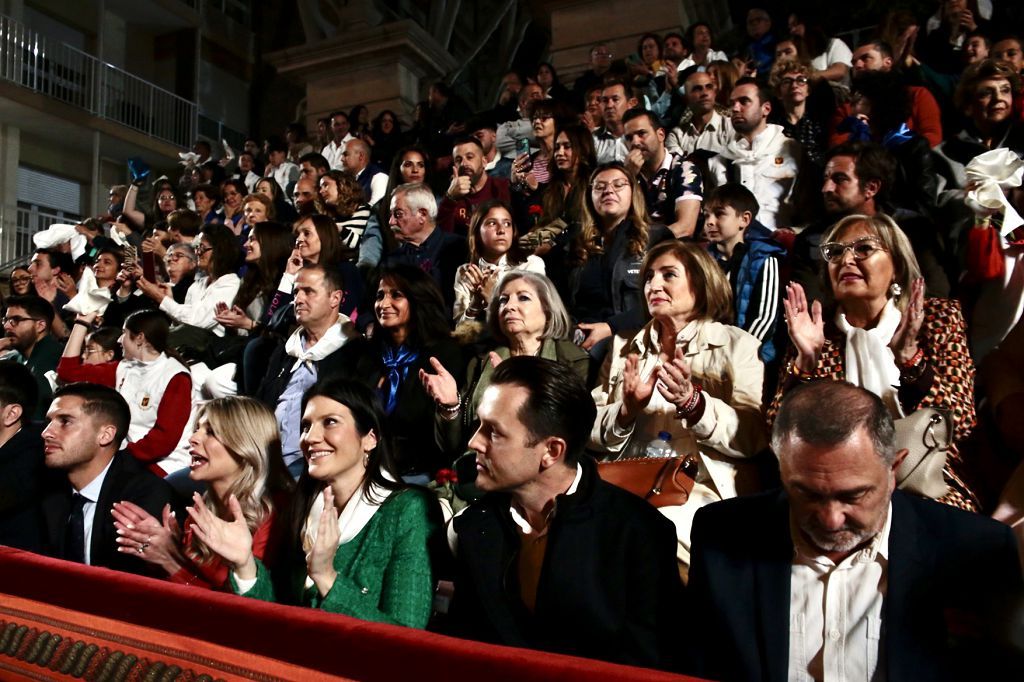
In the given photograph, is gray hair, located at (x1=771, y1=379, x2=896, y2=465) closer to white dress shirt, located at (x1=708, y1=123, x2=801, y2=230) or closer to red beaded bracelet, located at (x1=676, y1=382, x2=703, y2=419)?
red beaded bracelet, located at (x1=676, y1=382, x2=703, y2=419)

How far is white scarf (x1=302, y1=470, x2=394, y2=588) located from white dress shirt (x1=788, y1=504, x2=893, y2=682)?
4.11ft

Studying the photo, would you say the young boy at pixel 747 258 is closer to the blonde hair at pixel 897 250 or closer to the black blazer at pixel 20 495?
the blonde hair at pixel 897 250

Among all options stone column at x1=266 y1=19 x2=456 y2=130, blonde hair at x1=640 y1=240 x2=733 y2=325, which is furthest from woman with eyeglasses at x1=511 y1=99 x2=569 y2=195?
stone column at x1=266 y1=19 x2=456 y2=130

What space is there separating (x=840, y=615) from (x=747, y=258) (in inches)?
88.3

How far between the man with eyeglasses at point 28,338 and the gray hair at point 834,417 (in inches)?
205

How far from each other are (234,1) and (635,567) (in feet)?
67.6

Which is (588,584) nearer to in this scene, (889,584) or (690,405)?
(889,584)

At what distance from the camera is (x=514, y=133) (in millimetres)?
7145

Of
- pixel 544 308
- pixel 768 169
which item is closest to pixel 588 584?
pixel 544 308

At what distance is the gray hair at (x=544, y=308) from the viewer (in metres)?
3.40

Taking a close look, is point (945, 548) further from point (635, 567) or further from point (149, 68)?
point (149, 68)

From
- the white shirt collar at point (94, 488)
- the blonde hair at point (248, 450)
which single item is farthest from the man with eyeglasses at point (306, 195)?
the blonde hair at point (248, 450)

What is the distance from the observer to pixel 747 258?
365 centimetres

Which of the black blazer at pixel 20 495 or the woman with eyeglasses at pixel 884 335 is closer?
the woman with eyeglasses at pixel 884 335
